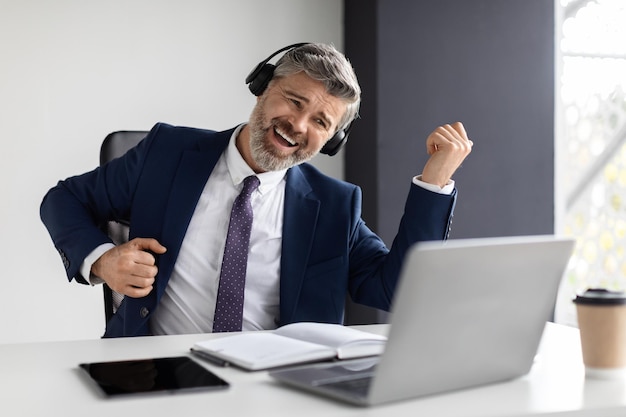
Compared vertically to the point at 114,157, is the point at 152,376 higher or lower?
lower

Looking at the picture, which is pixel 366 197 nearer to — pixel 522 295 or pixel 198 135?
pixel 198 135

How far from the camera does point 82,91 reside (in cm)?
295

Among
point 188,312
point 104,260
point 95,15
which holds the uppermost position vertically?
point 95,15

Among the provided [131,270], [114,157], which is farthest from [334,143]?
[131,270]

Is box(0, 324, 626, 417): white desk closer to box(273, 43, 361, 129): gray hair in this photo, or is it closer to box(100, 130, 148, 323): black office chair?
box(100, 130, 148, 323): black office chair

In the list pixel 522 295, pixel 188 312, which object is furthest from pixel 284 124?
pixel 522 295

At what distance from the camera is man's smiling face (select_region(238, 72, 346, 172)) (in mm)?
1859

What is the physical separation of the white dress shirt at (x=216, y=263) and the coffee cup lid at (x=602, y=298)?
0.67 meters

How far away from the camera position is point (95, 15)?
2959mm

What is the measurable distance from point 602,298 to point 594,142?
3039 mm

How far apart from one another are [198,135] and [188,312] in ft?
1.46

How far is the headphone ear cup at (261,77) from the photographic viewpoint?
1926 millimetres

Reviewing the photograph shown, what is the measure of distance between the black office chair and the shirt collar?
264 millimetres

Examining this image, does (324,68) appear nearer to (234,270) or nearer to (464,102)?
(234,270)
